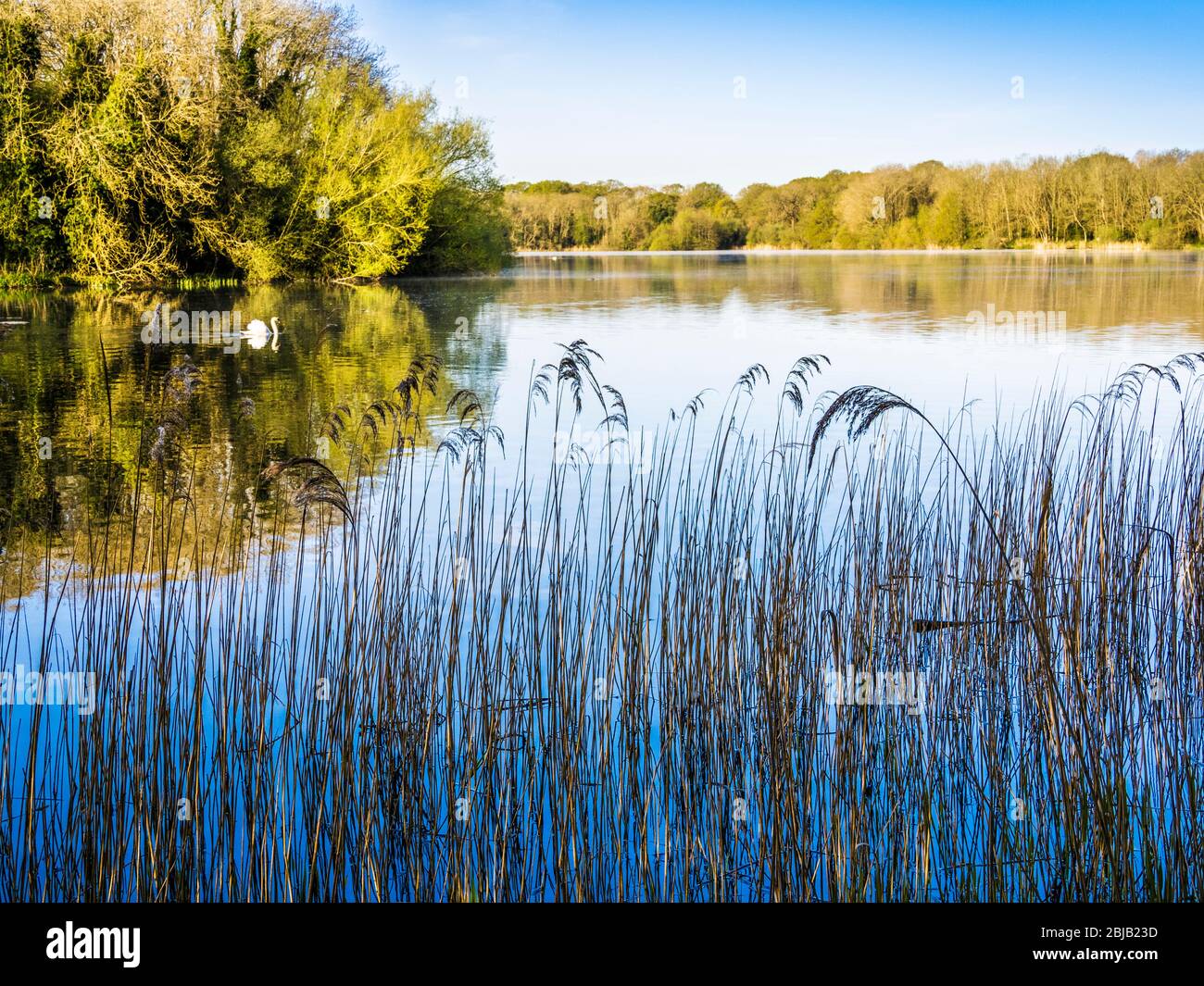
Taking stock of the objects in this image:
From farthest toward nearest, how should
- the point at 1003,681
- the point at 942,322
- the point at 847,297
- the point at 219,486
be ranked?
the point at 847,297, the point at 942,322, the point at 219,486, the point at 1003,681

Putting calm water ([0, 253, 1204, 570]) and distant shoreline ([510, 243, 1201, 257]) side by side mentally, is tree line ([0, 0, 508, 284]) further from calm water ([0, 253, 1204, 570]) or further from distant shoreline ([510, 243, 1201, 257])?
distant shoreline ([510, 243, 1201, 257])

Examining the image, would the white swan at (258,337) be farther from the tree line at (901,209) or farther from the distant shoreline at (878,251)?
the distant shoreline at (878,251)

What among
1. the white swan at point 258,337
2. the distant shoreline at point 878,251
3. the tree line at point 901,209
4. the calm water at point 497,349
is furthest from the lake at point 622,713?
the distant shoreline at point 878,251

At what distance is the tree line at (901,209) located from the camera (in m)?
37.5

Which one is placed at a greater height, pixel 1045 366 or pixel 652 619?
pixel 1045 366

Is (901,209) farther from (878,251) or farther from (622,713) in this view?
(622,713)

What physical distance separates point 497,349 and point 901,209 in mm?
44894

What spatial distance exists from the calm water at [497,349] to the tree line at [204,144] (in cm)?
114

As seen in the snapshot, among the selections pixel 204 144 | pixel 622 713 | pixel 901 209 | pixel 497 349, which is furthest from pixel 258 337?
pixel 901 209
